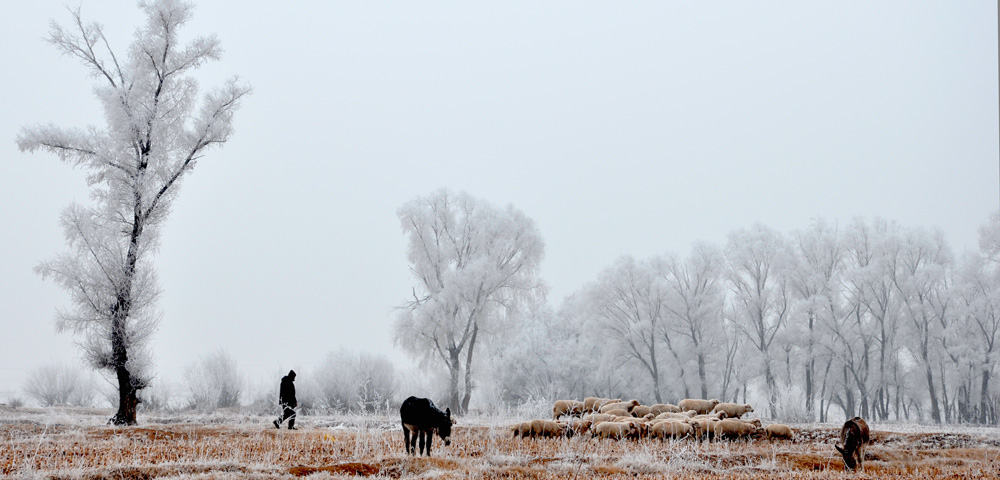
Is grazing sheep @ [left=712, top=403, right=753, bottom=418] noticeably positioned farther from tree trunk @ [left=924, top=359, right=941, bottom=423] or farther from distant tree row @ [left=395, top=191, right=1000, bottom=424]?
tree trunk @ [left=924, top=359, right=941, bottom=423]

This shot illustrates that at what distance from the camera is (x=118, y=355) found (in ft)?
61.3

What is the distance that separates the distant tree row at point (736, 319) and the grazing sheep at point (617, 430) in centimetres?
1746

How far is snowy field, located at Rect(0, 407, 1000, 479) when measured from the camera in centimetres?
927

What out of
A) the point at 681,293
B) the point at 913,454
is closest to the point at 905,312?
the point at 681,293

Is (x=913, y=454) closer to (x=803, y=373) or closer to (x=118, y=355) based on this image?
(x=118, y=355)

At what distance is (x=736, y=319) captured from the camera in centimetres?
4609

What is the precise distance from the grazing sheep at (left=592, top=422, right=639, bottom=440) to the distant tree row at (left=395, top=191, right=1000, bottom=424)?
17.5 m

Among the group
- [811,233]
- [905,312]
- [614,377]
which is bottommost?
[614,377]

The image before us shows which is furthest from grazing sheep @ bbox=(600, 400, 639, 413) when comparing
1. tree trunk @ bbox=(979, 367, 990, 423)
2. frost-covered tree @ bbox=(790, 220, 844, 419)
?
tree trunk @ bbox=(979, 367, 990, 423)

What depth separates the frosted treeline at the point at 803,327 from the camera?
130 ft

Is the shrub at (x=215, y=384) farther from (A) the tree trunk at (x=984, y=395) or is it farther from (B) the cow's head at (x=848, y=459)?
(A) the tree trunk at (x=984, y=395)

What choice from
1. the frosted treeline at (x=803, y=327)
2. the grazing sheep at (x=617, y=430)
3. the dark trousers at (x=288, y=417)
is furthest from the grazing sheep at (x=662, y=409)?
the frosted treeline at (x=803, y=327)

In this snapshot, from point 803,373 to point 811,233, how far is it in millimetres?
9580

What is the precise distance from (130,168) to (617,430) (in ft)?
50.1
